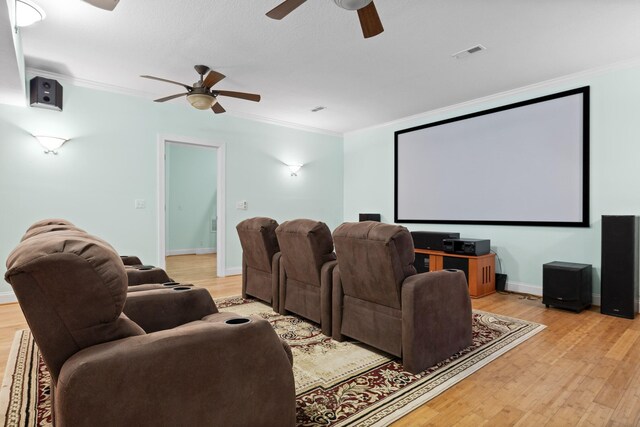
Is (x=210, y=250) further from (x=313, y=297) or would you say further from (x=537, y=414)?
(x=537, y=414)

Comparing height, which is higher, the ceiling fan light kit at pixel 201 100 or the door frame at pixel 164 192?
the ceiling fan light kit at pixel 201 100

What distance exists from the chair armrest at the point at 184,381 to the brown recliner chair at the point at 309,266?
1.43 m

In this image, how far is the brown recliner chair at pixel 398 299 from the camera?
7.22 feet

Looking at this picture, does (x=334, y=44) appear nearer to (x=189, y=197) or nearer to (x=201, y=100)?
(x=201, y=100)

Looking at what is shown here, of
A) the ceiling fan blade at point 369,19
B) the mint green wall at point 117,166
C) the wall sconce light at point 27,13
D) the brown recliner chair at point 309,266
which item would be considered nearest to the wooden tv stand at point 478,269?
the brown recliner chair at point 309,266

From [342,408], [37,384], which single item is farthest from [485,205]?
[37,384]

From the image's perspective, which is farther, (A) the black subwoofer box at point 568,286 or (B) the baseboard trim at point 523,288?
(B) the baseboard trim at point 523,288

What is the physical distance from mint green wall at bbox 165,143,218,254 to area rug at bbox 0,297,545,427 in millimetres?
5563

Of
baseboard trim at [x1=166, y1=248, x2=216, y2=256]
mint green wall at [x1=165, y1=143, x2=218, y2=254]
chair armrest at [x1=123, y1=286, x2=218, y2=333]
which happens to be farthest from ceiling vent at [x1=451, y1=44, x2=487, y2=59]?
baseboard trim at [x1=166, y1=248, x2=216, y2=256]

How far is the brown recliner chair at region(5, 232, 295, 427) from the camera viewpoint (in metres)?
0.99

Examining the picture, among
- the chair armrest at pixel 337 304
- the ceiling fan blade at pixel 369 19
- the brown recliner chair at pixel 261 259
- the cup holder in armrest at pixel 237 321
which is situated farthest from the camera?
the brown recliner chair at pixel 261 259

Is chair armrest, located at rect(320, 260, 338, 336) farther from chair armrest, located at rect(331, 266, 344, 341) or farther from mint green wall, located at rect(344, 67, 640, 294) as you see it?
mint green wall, located at rect(344, 67, 640, 294)

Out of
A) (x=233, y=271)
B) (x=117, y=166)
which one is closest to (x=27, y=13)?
(x=117, y=166)

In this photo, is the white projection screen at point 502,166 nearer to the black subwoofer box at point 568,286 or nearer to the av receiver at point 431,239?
the av receiver at point 431,239
